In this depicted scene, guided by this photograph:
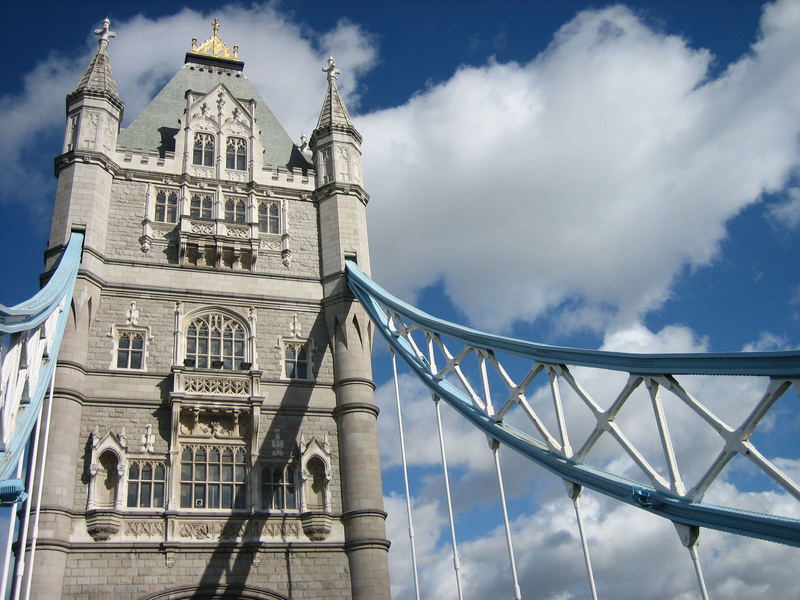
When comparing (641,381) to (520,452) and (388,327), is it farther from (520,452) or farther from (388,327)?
(388,327)

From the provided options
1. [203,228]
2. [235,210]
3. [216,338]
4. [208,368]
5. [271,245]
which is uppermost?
[235,210]

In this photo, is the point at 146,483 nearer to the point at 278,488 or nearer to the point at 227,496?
the point at 227,496

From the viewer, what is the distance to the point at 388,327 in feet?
65.8

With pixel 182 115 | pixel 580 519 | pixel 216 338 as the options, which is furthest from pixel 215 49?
pixel 580 519

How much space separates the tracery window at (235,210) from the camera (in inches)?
907

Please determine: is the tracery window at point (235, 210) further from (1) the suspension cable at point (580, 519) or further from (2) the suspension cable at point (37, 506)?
(1) the suspension cable at point (580, 519)

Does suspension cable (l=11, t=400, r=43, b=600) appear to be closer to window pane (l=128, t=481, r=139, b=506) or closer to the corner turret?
window pane (l=128, t=481, r=139, b=506)

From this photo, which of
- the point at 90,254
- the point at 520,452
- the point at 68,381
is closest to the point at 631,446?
the point at 520,452

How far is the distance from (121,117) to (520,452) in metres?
16.1

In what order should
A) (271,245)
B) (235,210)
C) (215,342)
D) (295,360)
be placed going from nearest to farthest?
(215,342), (295,360), (271,245), (235,210)

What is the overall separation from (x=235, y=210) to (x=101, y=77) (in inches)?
219

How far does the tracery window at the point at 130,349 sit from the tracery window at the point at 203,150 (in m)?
6.17

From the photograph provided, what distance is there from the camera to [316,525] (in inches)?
731

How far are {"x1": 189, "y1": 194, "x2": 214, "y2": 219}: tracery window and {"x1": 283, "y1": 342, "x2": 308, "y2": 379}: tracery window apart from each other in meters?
4.66
